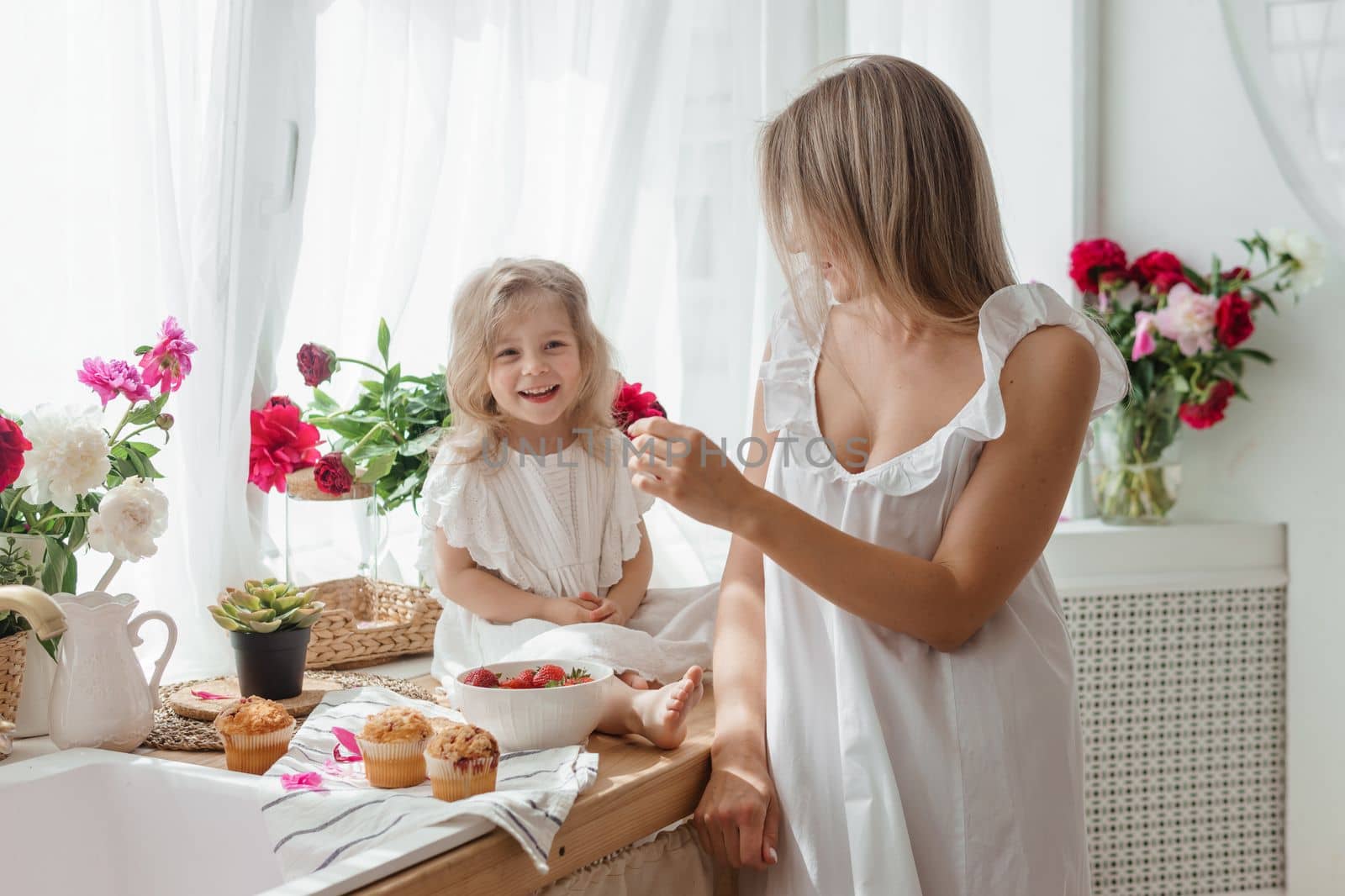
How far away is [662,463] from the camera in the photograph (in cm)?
109

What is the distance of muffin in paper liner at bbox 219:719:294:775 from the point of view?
3.83 ft

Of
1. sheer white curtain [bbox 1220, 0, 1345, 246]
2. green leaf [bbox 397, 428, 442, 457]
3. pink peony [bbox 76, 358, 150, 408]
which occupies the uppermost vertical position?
sheer white curtain [bbox 1220, 0, 1345, 246]

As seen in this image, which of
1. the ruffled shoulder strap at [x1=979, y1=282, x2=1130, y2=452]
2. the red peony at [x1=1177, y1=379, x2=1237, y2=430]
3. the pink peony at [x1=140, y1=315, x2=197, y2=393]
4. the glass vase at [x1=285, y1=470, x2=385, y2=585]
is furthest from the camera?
the red peony at [x1=1177, y1=379, x2=1237, y2=430]

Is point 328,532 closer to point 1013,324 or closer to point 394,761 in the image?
point 394,761

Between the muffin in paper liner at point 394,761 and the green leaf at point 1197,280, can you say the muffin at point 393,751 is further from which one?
the green leaf at point 1197,280

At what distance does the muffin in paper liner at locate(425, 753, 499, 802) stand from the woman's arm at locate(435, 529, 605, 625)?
0.48 m

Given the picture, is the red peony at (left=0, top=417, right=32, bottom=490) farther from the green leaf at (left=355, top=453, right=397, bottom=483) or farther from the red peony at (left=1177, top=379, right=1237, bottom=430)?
the red peony at (left=1177, top=379, right=1237, bottom=430)

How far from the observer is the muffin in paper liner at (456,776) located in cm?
103

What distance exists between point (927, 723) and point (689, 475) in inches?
13.5

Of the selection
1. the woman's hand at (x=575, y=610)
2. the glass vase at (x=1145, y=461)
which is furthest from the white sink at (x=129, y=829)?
the glass vase at (x=1145, y=461)

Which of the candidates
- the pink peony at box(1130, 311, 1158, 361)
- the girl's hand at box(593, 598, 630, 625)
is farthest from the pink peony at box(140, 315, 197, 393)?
the pink peony at box(1130, 311, 1158, 361)

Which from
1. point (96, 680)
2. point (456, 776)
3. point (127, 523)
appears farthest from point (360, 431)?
point (456, 776)

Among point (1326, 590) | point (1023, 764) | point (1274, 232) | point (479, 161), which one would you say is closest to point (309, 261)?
point (479, 161)

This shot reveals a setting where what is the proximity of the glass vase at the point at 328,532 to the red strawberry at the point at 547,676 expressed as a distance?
21.7 inches
